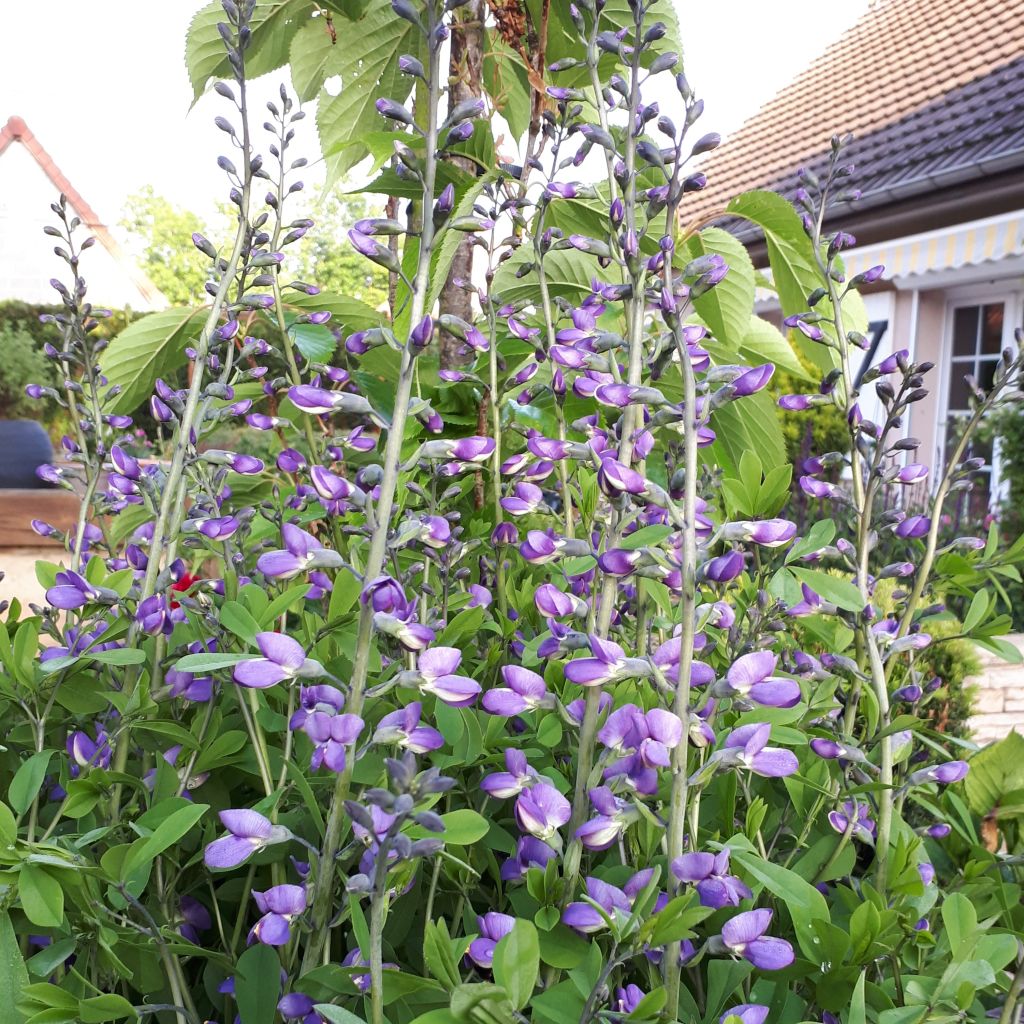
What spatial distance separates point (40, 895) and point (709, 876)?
1.61ft

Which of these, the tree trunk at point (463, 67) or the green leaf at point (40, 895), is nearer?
the green leaf at point (40, 895)

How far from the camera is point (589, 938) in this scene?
0.71 metres

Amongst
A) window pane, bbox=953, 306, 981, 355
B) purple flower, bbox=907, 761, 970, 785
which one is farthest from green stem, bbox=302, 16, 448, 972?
window pane, bbox=953, 306, 981, 355

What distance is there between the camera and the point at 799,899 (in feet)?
2.34

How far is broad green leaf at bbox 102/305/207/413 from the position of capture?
1514 mm

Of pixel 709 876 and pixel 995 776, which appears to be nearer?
pixel 709 876

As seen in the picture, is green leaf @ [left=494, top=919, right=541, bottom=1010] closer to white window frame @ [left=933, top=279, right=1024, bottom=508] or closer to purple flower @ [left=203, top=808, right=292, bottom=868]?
purple flower @ [left=203, top=808, right=292, bottom=868]

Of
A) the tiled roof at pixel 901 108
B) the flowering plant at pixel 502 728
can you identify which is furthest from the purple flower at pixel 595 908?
the tiled roof at pixel 901 108

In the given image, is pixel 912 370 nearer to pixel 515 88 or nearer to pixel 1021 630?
pixel 515 88

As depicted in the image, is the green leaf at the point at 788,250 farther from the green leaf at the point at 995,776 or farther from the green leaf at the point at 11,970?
the green leaf at the point at 11,970

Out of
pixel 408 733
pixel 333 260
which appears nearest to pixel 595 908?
pixel 408 733

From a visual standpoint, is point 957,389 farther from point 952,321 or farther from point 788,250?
point 788,250

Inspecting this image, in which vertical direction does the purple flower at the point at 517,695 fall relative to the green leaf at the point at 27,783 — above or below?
above

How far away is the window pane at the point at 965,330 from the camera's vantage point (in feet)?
29.9
